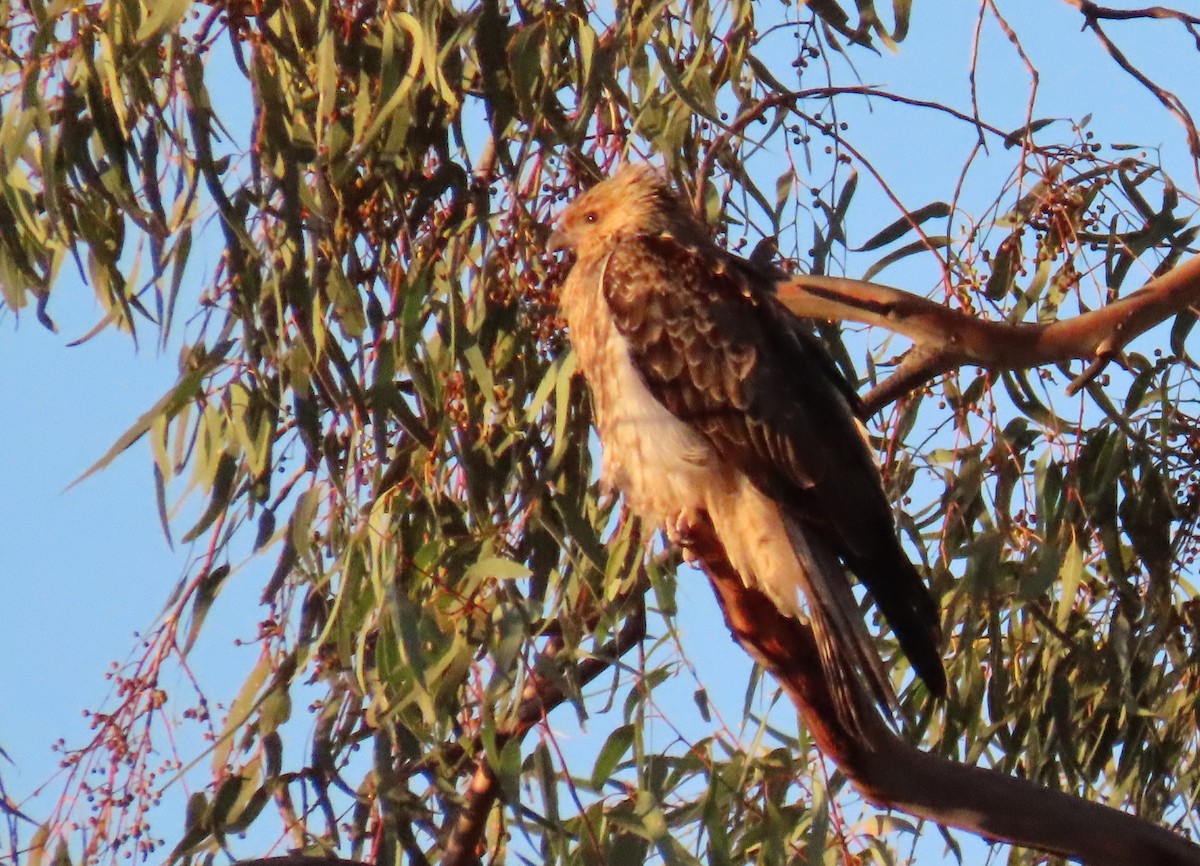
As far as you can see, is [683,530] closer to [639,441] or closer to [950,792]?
[639,441]

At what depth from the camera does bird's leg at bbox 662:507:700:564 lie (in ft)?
10.4

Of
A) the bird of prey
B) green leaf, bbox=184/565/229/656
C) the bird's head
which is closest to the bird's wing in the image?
the bird of prey

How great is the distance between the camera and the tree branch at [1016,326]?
2.63m

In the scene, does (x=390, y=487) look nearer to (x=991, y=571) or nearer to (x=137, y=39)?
(x=137, y=39)

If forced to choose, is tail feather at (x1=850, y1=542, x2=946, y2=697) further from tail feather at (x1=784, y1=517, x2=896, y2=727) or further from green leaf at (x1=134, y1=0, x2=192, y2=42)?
green leaf at (x1=134, y1=0, x2=192, y2=42)

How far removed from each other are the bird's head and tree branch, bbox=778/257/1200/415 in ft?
3.08

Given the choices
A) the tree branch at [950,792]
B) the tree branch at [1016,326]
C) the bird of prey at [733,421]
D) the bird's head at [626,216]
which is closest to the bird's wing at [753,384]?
the bird of prey at [733,421]

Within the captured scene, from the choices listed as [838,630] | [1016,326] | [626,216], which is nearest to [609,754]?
[838,630]

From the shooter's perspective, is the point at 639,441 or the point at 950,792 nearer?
the point at 950,792

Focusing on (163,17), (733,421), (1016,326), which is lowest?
(1016,326)

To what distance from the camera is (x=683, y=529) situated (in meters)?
3.20

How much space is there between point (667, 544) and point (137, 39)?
127 cm

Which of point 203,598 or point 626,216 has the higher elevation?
point 626,216

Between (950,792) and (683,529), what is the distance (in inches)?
32.0
